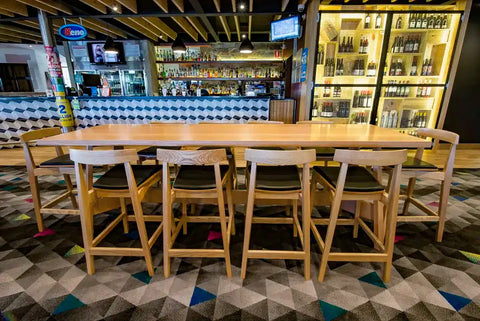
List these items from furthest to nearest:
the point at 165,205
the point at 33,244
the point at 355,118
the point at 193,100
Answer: the point at 193,100
the point at 355,118
the point at 33,244
the point at 165,205

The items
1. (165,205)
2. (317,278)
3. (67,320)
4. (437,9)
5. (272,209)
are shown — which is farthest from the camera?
(437,9)

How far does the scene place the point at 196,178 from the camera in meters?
1.68

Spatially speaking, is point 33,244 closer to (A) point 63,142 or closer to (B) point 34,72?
(A) point 63,142

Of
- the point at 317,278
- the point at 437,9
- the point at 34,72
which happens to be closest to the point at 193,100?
the point at 317,278

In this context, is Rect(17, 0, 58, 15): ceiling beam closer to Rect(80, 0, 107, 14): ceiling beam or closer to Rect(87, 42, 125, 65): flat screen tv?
Rect(80, 0, 107, 14): ceiling beam

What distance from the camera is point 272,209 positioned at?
2561 millimetres

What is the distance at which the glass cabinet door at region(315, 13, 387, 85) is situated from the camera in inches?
163

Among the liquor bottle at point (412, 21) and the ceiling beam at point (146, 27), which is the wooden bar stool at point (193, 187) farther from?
the ceiling beam at point (146, 27)

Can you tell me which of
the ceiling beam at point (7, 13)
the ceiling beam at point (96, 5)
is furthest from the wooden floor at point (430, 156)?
the ceiling beam at point (96, 5)

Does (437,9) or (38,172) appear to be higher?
(437,9)

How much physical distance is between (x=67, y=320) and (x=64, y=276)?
1.37 ft

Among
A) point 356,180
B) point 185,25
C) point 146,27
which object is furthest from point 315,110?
point 146,27

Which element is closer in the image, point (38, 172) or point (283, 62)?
point (38, 172)

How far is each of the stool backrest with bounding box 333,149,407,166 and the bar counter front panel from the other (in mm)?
4173
